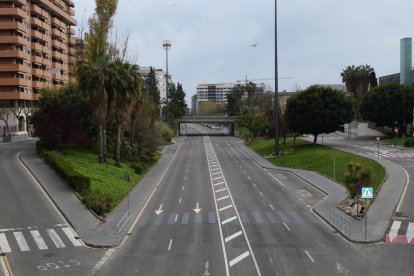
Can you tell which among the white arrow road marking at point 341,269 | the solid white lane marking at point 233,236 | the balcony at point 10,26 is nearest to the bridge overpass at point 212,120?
the balcony at point 10,26

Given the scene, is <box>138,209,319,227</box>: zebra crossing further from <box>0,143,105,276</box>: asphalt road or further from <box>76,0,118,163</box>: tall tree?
<box>76,0,118,163</box>: tall tree

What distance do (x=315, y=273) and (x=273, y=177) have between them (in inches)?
1328

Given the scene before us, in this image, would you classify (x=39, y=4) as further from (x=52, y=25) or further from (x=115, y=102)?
(x=115, y=102)

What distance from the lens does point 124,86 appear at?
49.5m

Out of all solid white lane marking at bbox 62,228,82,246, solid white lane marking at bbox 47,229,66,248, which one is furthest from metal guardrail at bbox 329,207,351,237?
solid white lane marking at bbox 47,229,66,248

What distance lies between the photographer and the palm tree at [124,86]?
4938cm

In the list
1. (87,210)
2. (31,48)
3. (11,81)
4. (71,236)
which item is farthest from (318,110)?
(31,48)

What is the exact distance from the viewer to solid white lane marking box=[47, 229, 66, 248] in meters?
25.8

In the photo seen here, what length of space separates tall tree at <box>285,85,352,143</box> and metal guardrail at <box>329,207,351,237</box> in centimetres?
4330

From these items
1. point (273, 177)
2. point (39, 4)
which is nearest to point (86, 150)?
point (273, 177)

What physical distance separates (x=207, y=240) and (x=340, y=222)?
968 cm

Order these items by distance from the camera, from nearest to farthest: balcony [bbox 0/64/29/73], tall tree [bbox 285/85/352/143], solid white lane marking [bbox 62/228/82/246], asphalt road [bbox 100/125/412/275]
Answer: asphalt road [bbox 100/125/412/275] → solid white lane marking [bbox 62/228/82/246] → tall tree [bbox 285/85/352/143] → balcony [bbox 0/64/29/73]

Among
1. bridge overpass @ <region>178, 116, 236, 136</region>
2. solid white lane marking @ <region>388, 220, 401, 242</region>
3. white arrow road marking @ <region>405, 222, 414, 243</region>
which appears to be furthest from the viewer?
bridge overpass @ <region>178, 116, 236, 136</region>

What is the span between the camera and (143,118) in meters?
69.5
